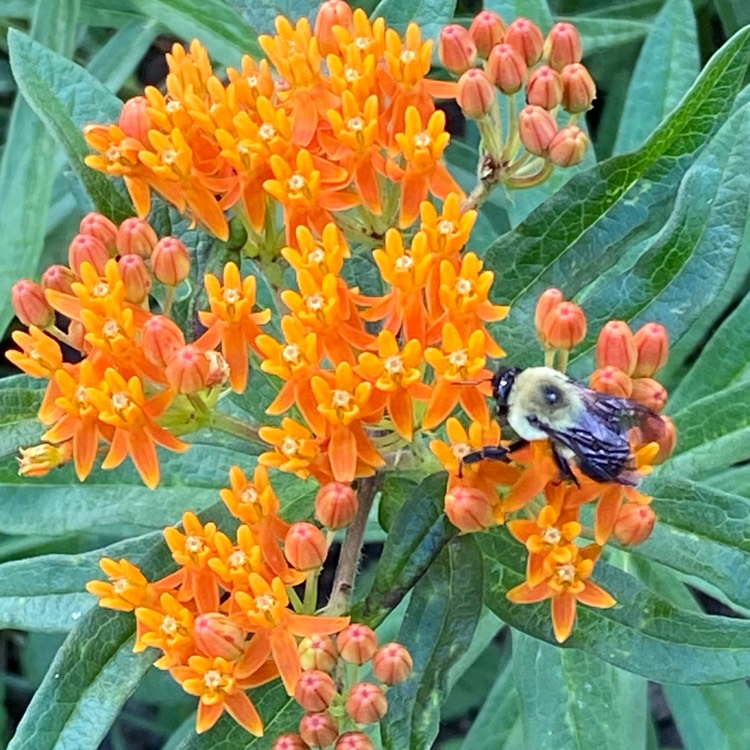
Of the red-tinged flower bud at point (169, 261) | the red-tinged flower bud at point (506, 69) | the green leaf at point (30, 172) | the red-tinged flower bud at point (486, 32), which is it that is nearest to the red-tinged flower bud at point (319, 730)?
the red-tinged flower bud at point (169, 261)

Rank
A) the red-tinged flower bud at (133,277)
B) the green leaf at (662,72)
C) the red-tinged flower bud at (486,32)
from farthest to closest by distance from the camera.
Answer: the green leaf at (662,72), the red-tinged flower bud at (486,32), the red-tinged flower bud at (133,277)

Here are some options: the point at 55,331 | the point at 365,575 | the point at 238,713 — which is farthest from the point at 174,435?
the point at 365,575

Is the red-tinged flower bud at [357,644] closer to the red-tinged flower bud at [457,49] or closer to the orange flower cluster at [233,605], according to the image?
the orange flower cluster at [233,605]

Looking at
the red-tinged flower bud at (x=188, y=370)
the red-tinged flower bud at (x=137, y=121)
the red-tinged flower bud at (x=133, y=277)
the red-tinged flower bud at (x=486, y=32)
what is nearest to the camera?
the red-tinged flower bud at (x=188, y=370)

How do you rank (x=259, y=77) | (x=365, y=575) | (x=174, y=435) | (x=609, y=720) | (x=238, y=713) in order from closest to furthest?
(x=238, y=713) < (x=174, y=435) < (x=259, y=77) < (x=609, y=720) < (x=365, y=575)

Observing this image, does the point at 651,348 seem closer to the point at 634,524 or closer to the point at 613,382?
the point at 613,382

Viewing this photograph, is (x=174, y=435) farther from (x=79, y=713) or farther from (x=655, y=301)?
(x=655, y=301)

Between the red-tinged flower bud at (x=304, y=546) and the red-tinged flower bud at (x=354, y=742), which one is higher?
the red-tinged flower bud at (x=304, y=546)
